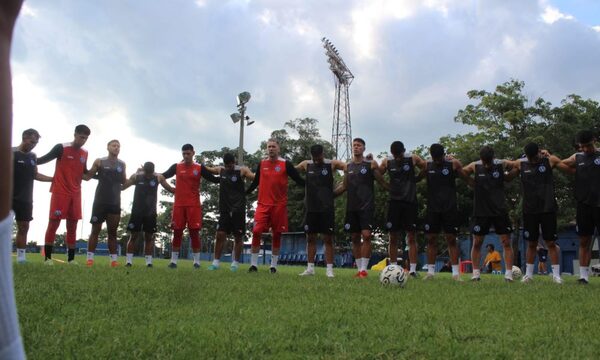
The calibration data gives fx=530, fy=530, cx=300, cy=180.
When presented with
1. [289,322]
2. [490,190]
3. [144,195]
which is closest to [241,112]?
[144,195]

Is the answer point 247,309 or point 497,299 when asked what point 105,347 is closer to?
point 247,309

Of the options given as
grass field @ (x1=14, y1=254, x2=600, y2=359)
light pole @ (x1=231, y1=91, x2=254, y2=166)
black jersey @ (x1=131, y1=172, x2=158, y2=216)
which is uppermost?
light pole @ (x1=231, y1=91, x2=254, y2=166)

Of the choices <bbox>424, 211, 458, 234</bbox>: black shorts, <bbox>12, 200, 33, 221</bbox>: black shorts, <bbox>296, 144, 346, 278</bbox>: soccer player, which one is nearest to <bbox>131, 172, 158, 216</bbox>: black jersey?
<bbox>12, 200, 33, 221</bbox>: black shorts

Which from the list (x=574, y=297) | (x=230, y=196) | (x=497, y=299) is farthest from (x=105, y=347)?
(x=230, y=196)

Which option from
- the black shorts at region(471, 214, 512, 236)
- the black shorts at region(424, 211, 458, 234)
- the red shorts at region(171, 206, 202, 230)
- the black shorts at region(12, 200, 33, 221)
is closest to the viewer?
the black shorts at region(471, 214, 512, 236)

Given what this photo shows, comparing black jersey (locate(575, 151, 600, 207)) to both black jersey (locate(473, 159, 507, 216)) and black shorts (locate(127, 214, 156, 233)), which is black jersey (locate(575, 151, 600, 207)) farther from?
black shorts (locate(127, 214, 156, 233))

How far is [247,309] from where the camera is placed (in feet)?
17.3

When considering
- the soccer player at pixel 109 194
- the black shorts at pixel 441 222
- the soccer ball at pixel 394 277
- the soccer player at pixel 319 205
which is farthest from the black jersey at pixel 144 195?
the soccer ball at pixel 394 277

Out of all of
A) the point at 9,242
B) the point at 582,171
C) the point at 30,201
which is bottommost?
the point at 9,242

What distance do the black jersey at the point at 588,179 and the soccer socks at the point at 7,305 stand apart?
10.1m

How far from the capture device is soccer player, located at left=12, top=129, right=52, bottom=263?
10.7 metres

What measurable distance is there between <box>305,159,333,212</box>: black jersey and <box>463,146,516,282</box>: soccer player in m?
2.99

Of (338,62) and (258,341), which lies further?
(338,62)

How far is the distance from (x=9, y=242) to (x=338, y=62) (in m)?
61.4
